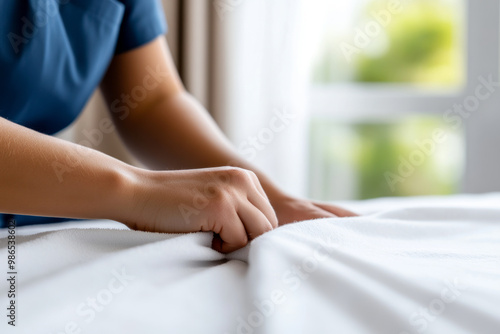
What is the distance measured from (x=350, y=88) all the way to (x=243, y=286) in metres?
1.93

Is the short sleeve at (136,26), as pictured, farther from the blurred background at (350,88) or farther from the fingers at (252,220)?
the blurred background at (350,88)

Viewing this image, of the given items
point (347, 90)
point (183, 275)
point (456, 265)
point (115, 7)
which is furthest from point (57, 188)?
point (347, 90)

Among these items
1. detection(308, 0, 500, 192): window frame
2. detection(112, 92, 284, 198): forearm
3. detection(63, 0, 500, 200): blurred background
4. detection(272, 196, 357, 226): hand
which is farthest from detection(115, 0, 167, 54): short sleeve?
detection(308, 0, 500, 192): window frame

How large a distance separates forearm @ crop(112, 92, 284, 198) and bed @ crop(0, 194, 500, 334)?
13.7 inches

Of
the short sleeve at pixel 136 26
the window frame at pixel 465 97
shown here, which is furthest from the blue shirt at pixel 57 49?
the window frame at pixel 465 97

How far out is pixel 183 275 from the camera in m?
0.53

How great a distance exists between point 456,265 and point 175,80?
698 mm

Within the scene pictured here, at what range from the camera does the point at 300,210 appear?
Answer: 2.56 feet

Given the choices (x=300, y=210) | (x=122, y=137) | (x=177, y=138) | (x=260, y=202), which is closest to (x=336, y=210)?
(x=300, y=210)

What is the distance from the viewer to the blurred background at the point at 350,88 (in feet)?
6.80

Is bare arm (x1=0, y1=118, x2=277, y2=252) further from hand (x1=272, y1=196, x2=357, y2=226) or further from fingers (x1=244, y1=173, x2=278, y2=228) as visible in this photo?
hand (x1=272, y1=196, x2=357, y2=226)

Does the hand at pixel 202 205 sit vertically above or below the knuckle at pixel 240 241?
above

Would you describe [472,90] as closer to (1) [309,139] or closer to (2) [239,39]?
(1) [309,139]

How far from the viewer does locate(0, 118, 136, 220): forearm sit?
1.79 ft
